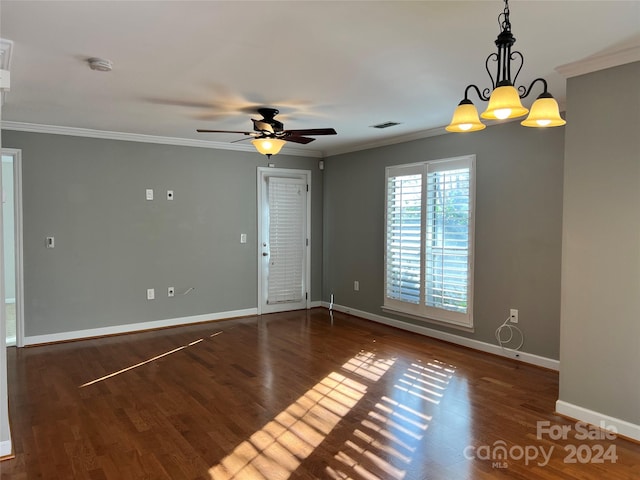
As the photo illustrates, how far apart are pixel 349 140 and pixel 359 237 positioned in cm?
141

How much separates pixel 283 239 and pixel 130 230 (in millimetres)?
2219

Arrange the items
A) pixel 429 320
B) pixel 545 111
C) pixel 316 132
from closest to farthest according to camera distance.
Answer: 1. pixel 545 111
2. pixel 316 132
3. pixel 429 320

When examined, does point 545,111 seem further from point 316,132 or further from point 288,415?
point 288,415

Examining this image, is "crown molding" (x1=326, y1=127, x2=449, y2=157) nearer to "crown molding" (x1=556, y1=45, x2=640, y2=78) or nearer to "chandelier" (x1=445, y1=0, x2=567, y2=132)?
"crown molding" (x1=556, y1=45, x2=640, y2=78)

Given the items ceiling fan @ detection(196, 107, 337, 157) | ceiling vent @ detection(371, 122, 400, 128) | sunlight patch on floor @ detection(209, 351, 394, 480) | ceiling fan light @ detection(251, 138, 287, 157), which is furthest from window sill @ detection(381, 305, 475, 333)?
ceiling fan light @ detection(251, 138, 287, 157)

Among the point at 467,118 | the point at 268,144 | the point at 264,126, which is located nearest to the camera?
the point at 467,118

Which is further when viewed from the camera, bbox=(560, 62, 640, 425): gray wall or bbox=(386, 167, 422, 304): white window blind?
bbox=(386, 167, 422, 304): white window blind

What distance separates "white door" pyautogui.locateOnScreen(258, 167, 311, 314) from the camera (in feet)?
22.2

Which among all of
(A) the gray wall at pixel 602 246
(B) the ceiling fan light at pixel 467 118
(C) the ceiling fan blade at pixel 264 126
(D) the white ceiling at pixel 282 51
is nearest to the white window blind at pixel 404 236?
(D) the white ceiling at pixel 282 51

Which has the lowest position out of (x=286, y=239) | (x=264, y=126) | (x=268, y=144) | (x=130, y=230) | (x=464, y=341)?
(x=464, y=341)

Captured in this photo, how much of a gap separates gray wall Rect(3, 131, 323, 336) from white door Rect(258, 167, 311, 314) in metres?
0.16

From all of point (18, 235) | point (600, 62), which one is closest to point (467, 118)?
point (600, 62)

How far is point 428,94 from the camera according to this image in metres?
3.82

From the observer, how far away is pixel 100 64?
9.96ft
